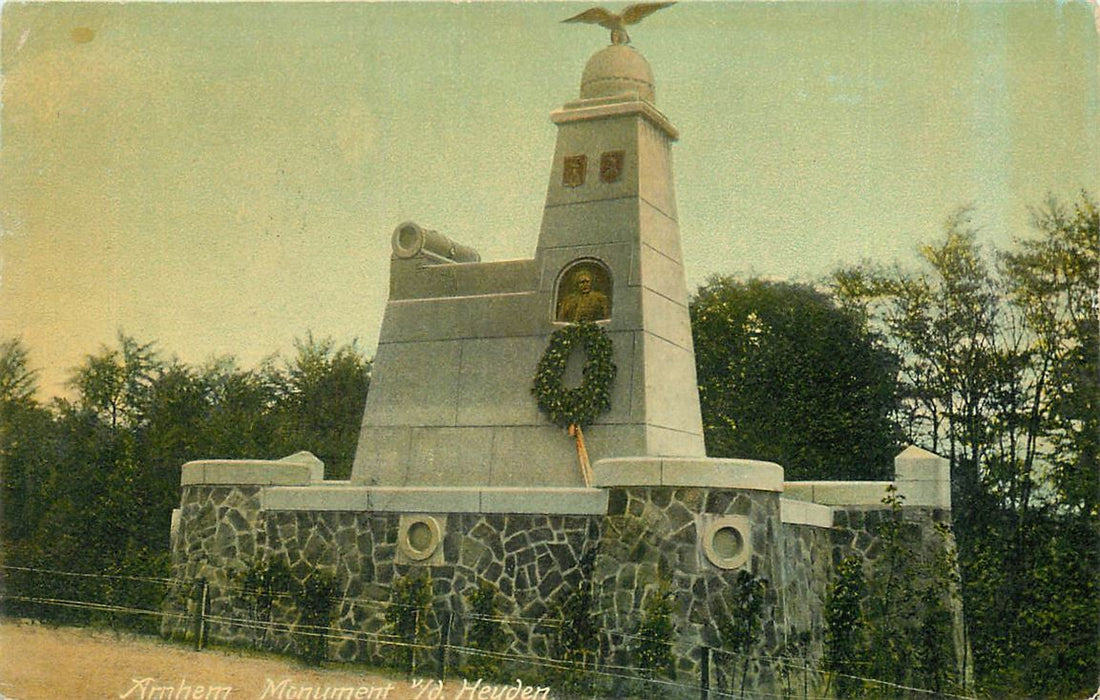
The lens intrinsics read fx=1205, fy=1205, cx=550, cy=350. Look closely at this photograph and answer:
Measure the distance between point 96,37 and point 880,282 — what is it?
19.3 metres

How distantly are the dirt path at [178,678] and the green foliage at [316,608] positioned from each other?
558mm

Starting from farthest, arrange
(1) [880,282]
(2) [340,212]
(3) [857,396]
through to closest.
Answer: (1) [880,282] → (3) [857,396] → (2) [340,212]

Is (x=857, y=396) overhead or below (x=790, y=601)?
overhead

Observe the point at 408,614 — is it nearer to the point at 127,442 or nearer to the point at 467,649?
the point at 467,649

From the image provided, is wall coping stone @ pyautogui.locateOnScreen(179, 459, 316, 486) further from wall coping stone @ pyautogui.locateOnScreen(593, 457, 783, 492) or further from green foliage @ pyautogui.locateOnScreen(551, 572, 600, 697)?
wall coping stone @ pyautogui.locateOnScreen(593, 457, 783, 492)

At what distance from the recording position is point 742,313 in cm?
3120

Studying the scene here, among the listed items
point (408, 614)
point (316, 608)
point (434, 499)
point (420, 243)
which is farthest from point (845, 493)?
point (316, 608)

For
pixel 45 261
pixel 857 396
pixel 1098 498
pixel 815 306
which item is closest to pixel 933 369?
pixel 857 396

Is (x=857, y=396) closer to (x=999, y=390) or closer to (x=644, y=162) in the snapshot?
(x=999, y=390)

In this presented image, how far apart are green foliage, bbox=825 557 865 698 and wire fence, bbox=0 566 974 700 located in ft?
0.72

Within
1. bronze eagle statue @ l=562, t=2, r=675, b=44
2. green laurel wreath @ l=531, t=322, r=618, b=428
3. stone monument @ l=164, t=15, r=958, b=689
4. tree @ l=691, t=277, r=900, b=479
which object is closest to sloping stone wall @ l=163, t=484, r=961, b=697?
stone monument @ l=164, t=15, r=958, b=689

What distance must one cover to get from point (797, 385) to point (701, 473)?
14.1 meters

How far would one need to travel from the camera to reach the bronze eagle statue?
17.7 meters

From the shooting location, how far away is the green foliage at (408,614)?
15.3 metres
